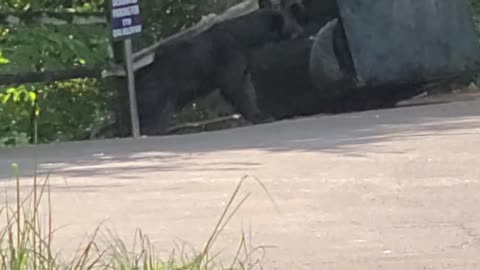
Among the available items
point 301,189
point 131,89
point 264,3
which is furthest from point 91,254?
point 264,3

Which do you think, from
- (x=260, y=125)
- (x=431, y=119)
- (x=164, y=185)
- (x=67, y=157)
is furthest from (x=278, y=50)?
(x=164, y=185)

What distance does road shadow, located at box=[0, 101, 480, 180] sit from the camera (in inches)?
403

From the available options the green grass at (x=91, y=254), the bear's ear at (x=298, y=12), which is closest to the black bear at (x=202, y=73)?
the bear's ear at (x=298, y=12)

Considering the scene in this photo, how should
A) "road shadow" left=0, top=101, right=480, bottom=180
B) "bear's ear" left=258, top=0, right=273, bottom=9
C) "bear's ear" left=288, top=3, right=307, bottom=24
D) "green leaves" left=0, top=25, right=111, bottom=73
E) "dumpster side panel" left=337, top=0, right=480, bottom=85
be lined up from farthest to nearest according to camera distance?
"green leaves" left=0, top=25, right=111, bottom=73
"bear's ear" left=258, top=0, right=273, bottom=9
"bear's ear" left=288, top=3, right=307, bottom=24
"dumpster side panel" left=337, top=0, right=480, bottom=85
"road shadow" left=0, top=101, right=480, bottom=180

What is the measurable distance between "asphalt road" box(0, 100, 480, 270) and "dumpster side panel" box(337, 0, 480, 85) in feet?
6.07

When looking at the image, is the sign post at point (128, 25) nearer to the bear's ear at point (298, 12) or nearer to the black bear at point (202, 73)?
the black bear at point (202, 73)

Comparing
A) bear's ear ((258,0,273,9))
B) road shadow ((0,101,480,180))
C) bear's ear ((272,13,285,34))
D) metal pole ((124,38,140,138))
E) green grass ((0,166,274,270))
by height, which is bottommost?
green grass ((0,166,274,270))

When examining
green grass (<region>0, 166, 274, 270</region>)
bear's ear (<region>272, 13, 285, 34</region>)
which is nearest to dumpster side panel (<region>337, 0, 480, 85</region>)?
bear's ear (<region>272, 13, 285, 34</region>)

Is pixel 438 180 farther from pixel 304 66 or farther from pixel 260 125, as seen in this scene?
pixel 304 66

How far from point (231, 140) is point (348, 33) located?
2.95 meters

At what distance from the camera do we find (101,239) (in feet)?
24.1

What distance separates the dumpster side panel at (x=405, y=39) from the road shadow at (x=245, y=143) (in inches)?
34.6

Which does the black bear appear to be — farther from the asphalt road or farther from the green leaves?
the asphalt road

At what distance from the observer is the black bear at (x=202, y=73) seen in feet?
46.3
